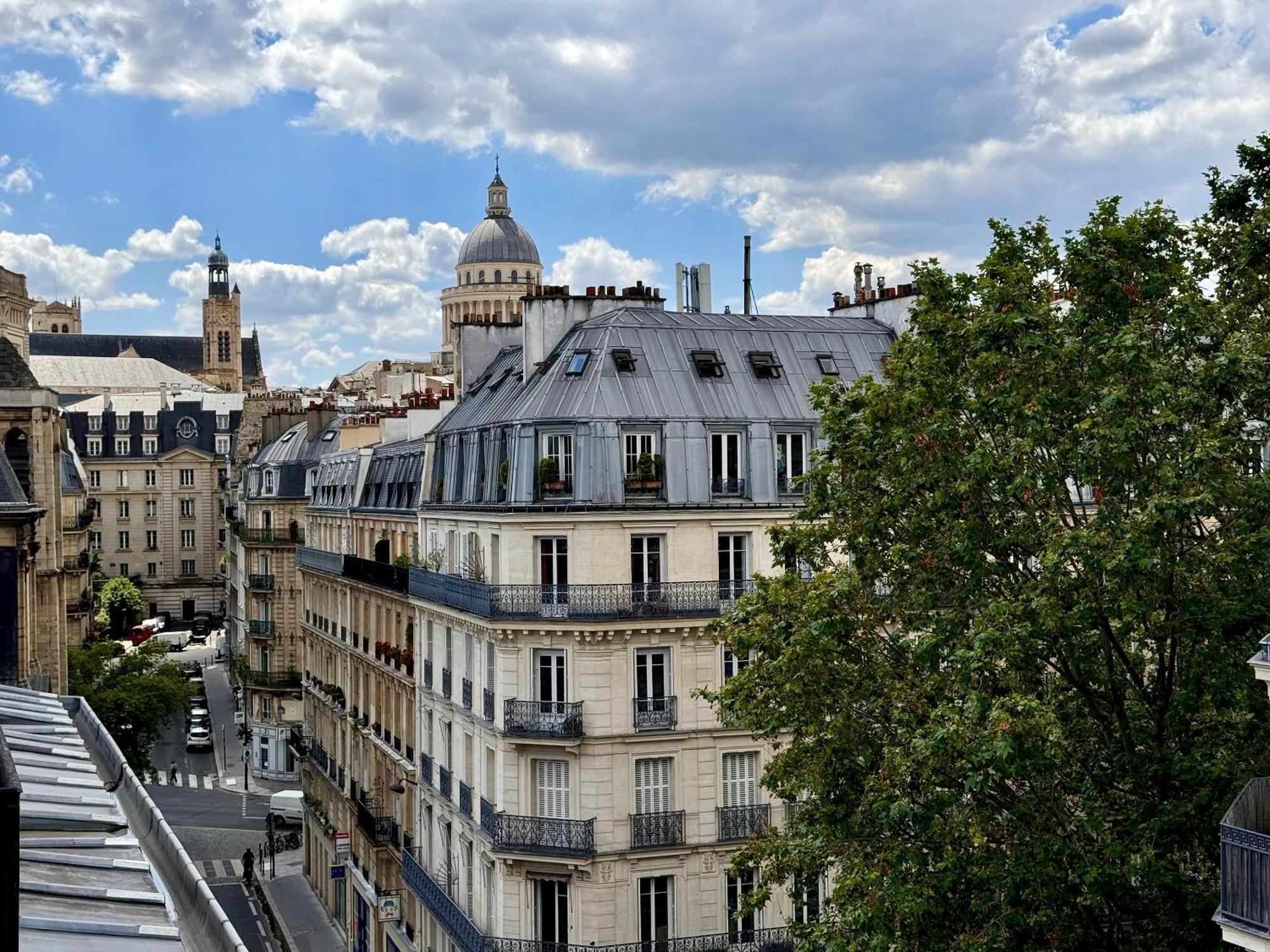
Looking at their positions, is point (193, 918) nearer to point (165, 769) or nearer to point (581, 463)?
point (581, 463)

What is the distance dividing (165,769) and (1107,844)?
61.0 metres

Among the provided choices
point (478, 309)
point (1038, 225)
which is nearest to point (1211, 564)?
point (1038, 225)

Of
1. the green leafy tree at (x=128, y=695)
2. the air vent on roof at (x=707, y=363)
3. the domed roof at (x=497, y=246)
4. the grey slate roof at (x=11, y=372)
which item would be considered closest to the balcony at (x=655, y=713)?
the air vent on roof at (x=707, y=363)

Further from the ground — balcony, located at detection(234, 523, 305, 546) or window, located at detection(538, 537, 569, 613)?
window, located at detection(538, 537, 569, 613)

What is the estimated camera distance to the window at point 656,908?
91.0ft

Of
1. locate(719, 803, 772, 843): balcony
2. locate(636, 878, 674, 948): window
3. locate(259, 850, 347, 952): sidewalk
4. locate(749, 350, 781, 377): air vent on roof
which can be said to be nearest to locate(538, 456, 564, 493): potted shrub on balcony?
locate(749, 350, 781, 377): air vent on roof

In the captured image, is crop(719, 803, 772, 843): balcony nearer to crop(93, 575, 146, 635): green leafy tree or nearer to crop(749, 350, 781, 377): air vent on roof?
crop(749, 350, 781, 377): air vent on roof

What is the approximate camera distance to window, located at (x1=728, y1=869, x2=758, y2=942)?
90.5 ft

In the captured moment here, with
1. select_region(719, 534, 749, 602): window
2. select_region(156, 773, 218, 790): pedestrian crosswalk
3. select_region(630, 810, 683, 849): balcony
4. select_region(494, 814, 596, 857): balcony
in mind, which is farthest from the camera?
select_region(156, 773, 218, 790): pedestrian crosswalk

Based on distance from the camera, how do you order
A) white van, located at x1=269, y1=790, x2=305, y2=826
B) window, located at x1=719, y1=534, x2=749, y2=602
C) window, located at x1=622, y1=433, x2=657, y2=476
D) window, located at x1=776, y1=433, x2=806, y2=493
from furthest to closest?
white van, located at x1=269, y1=790, x2=305, y2=826 → window, located at x1=776, y1=433, x2=806, y2=493 → window, located at x1=719, y1=534, x2=749, y2=602 → window, located at x1=622, y1=433, x2=657, y2=476

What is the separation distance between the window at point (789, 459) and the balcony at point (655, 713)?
Answer: 4862mm

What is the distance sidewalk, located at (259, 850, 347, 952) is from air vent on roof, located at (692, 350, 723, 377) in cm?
2371

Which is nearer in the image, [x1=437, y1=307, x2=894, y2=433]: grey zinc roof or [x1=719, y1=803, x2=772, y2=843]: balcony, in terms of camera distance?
[x1=719, y1=803, x2=772, y2=843]: balcony

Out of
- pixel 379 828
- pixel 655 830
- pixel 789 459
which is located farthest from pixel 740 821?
pixel 379 828
